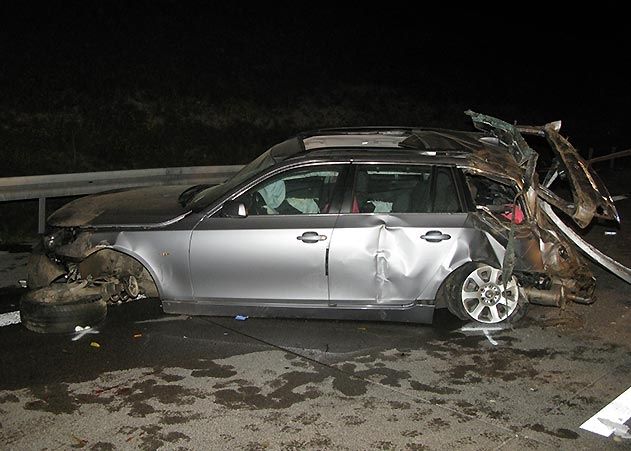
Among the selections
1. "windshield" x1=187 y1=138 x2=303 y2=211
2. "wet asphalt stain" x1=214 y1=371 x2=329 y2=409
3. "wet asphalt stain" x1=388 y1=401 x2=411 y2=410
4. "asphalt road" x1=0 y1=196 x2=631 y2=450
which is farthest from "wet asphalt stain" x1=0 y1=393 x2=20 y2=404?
"wet asphalt stain" x1=388 y1=401 x2=411 y2=410

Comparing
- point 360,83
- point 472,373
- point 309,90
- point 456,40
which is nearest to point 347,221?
point 472,373

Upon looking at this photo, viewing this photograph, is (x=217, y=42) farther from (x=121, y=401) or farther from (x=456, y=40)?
(x=121, y=401)

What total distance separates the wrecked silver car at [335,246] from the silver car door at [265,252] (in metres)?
0.01

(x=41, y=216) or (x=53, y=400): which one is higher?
(x=41, y=216)

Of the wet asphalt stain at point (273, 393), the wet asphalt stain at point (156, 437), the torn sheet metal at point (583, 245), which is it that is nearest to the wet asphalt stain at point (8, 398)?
the wet asphalt stain at point (156, 437)

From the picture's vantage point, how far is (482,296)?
6.51m

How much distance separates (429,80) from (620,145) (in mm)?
6556

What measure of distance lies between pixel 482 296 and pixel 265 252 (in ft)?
6.45

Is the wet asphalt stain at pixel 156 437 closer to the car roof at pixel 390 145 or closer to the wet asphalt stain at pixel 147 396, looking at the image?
the wet asphalt stain at pixel 147 396

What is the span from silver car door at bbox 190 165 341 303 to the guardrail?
145 inches

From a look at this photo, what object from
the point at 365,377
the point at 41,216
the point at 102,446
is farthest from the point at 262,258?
the point at 41,216

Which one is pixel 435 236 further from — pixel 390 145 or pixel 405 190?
pixel 390 145

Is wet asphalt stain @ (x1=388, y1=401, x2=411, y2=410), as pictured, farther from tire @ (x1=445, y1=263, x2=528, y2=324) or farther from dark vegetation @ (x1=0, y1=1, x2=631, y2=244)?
dark vegetation @ (x1=0, y1=1, x2=631, y2=244)

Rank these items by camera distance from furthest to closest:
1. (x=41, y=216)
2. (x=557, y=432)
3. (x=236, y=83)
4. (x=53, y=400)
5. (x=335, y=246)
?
(x=236, y=83), (x=41, y=216), (x=335, y=246), (x=53, y=400), (x=557, y=432)
